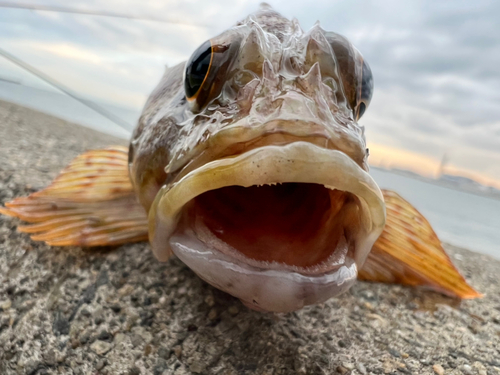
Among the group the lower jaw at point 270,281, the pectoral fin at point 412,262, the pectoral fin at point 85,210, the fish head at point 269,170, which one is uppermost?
the fish head at point 269,170

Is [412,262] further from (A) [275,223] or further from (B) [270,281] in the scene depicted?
(B) [270,281]

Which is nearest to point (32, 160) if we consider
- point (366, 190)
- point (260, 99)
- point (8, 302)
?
point (8, 302)

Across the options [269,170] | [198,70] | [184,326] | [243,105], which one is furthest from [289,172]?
[184,326]

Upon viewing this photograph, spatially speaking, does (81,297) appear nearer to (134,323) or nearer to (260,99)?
(134,323)

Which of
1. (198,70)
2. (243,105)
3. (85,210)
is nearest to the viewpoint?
(243,105)

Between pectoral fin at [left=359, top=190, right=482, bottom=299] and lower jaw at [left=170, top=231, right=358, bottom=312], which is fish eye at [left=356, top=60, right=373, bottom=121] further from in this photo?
pectoral fin at [left=359, top=190, right=482, bottom=299]

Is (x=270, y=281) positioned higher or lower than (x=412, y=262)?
higher

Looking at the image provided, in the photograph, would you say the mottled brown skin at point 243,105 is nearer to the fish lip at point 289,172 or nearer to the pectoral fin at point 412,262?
the fish lip at point 289,172

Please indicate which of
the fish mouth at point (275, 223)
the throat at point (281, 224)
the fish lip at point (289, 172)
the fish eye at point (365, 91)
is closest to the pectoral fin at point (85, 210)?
the fish mouth at point (275, 223)
